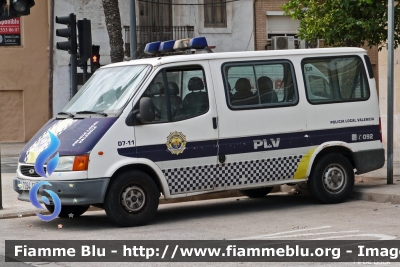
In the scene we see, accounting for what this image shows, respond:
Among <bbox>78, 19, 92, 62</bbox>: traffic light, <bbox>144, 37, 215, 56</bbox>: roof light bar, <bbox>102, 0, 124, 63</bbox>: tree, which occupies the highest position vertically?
<bbox>102, 0, 124, 63</bbox>: tree

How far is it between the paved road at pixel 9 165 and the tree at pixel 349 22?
9.97 metres

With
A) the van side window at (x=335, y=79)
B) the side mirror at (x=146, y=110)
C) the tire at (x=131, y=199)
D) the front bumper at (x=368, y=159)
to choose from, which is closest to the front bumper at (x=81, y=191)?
the tire at (x=131, y=199)

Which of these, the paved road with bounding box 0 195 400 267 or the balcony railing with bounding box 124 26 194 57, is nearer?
the paved road with bounding box 0 195 400 267

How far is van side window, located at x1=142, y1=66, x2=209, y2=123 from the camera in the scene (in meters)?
10.8

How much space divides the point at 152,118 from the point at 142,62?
960 mm

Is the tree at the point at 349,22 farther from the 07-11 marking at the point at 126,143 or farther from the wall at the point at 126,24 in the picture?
the wall at the point at 126,24

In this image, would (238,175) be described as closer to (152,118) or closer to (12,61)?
(152,118)

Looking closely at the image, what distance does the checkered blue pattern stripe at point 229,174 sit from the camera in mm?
10828

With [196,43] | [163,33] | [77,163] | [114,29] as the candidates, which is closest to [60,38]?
[163,33]

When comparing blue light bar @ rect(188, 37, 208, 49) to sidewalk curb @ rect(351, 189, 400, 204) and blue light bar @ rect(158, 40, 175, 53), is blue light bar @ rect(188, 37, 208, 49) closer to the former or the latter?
blue light bar @ rect(158, 40, 175, 53)

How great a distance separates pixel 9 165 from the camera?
938 inches

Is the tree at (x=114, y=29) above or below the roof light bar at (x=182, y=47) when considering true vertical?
above

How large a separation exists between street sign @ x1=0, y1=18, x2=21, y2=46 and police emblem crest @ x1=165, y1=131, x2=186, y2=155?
23135 mm

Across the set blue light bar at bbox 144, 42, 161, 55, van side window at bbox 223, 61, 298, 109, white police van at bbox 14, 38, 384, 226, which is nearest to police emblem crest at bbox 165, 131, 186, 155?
white police van at bbox 14, 38, 384, 226
